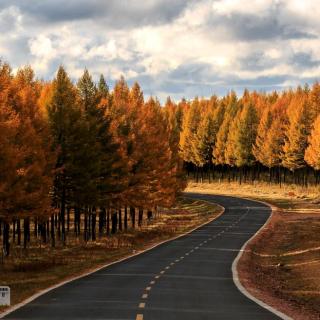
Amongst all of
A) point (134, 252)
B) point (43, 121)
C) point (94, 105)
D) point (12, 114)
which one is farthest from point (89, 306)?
point (94, 105)

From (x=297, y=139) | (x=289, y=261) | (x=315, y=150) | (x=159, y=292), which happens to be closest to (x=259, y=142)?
(x=297, y=139)

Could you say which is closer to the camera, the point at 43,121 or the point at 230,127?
the point at 43,121

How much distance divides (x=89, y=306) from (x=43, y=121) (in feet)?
80.2

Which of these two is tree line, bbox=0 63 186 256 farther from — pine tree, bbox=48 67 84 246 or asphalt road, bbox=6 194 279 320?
asphalt road, bbox=6 194 279 320

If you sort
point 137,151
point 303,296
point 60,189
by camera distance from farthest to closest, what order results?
point 137,151
point 60,189
point 303,296

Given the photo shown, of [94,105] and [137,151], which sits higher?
[94,105]

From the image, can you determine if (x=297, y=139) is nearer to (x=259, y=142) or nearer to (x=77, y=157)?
(x=259, y=142)

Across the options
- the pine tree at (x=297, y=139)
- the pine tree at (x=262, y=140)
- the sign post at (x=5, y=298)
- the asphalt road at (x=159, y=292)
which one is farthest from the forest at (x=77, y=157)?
the sign post at (x=5, y=298)

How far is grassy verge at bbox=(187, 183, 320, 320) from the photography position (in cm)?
2138

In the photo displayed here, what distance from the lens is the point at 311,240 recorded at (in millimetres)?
45844

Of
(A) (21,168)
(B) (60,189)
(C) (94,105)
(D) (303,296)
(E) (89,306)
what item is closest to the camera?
(E) (89,306)

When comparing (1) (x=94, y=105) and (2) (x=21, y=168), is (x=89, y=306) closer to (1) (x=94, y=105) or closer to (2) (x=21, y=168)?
(2) (x=21, y=168)

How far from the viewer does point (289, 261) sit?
1439 inches

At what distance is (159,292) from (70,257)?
646 inches
